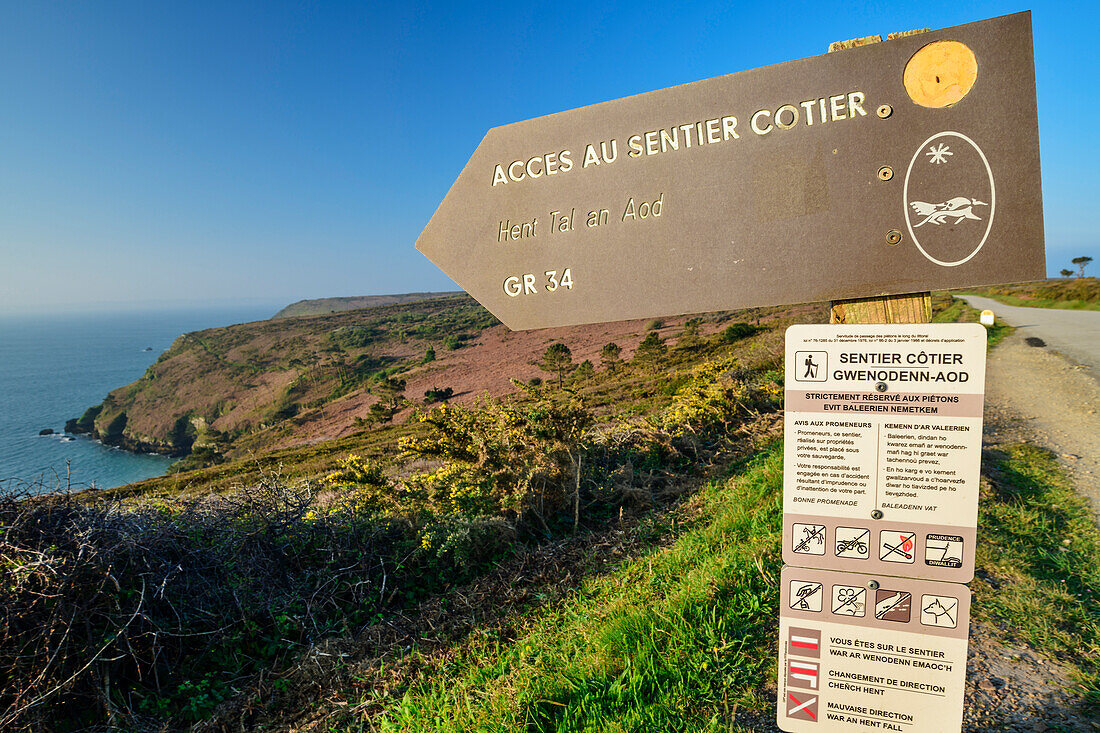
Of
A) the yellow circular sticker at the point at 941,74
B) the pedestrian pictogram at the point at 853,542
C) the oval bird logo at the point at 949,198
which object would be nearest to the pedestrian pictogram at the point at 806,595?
the pedestrian pictogram at the point at 853,542

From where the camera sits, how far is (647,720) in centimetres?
202

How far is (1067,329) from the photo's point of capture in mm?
16828

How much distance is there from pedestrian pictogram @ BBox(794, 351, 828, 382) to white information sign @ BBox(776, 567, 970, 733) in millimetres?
594

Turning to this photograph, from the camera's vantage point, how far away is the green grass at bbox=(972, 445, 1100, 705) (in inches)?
107

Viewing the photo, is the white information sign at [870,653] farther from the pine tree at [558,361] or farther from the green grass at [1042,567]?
the pine tree at [558,361]

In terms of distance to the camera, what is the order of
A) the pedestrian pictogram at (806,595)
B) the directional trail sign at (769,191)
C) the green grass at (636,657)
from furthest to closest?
the green grass at (636,657) < the pedestrian pictogram at (806,595) < the directional trail sign at (769,191)

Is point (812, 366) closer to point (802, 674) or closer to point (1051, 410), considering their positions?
point (802, 674)

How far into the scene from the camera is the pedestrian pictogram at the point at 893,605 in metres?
1.47

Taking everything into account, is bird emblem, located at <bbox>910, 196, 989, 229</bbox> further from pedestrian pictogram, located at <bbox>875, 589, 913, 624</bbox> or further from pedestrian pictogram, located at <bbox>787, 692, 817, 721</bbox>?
pedestrian pictogram, located at <bbox>787, 692, 817, 721</bbox>

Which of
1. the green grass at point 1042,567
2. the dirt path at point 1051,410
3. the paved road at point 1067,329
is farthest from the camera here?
the paved road at point 1067,329

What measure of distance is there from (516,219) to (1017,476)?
6357mm

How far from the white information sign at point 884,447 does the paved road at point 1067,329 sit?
12.8m

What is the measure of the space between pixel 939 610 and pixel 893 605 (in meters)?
0.12

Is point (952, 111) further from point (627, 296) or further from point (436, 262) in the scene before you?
point (436, 262)
